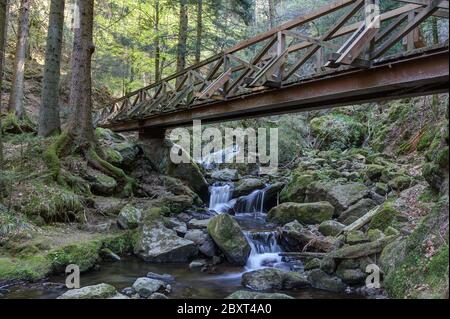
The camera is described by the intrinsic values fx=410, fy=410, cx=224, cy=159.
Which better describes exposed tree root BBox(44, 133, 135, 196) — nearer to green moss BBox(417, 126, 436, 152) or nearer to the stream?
the stream

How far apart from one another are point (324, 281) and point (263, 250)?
2.64 metres

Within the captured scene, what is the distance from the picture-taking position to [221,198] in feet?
47.7

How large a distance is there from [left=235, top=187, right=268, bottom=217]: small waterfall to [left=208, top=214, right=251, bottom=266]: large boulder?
4856 millimetres

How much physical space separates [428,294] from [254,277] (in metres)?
3.13

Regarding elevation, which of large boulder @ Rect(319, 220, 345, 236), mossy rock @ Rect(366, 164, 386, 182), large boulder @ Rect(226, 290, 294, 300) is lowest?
large boulder @ Rect(226, 290, 294, 300)

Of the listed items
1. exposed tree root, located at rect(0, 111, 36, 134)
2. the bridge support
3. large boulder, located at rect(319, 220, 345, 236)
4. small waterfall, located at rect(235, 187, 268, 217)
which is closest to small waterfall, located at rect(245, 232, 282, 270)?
large boulder, located at rect(319, 220, 345, 236)

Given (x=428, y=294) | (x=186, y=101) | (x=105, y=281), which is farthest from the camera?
(x=186, y=101)

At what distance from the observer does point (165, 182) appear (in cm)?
1394

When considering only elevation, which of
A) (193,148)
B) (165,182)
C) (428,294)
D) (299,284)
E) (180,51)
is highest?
(180,51)

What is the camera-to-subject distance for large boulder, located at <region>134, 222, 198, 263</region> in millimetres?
8250

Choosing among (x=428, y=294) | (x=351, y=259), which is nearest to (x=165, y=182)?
(x=351, y=259)

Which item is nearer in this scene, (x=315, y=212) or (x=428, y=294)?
(x=428, y=294)

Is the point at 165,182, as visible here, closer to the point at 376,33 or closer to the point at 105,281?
the point at 105,281

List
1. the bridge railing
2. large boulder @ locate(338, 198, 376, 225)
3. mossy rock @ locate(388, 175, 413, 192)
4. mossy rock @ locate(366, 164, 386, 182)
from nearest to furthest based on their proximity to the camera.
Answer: the bridge railing → large boulder @ locate(338, 198, 376, 225) → mossy rock @ locate(388, 175, 413, 192) → mossy rock @ locate(366, 164, 386, 182)
